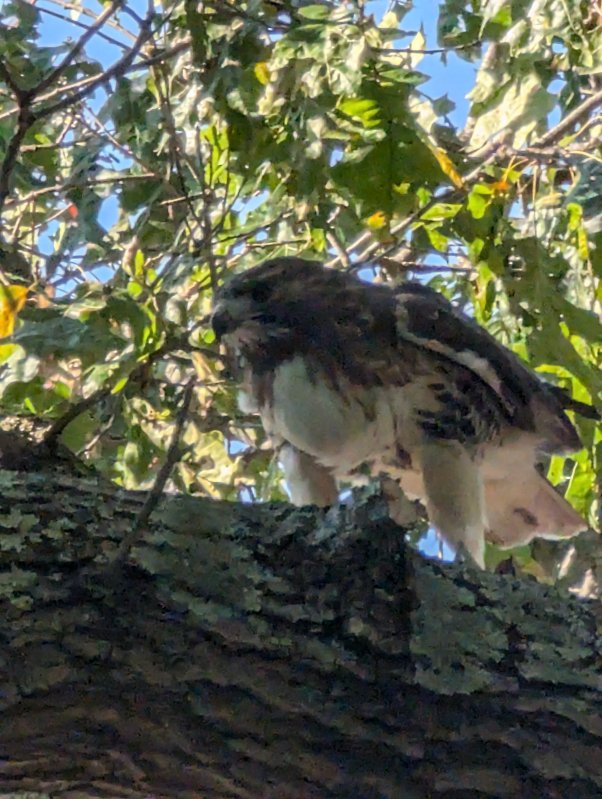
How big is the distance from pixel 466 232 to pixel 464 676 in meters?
0.88

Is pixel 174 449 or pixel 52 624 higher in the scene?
pixel 174 449

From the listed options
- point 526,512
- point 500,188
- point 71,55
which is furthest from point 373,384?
point 71,55

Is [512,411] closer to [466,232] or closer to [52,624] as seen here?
[466,232]

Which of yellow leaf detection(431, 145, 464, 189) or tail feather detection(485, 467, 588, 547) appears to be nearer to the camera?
yellow leaf detection(431, 145, 464, 189)

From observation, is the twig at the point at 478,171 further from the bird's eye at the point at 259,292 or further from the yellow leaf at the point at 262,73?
the yellow leaf at the point at 262,73

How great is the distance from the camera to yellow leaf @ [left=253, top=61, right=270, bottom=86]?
1.85 metres

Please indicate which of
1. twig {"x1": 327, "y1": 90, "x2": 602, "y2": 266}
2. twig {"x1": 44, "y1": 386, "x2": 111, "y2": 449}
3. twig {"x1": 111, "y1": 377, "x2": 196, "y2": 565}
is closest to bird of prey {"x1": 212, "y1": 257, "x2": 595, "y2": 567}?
twig {"x1": 327, "y1": 90, "x2": 602, "y2": 266}

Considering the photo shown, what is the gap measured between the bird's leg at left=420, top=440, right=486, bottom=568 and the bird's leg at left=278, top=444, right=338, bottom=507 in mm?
218

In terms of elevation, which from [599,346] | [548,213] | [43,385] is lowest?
[43,385]

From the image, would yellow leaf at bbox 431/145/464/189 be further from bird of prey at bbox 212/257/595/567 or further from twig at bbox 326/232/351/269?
twig at bbox 326/232/351/269

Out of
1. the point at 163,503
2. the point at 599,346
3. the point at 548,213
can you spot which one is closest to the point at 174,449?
the point at 163,503

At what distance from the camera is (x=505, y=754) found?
1.28 m

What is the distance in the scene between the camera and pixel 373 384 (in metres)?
2.08

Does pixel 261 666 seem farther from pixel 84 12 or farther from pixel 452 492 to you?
pixel 84 12
